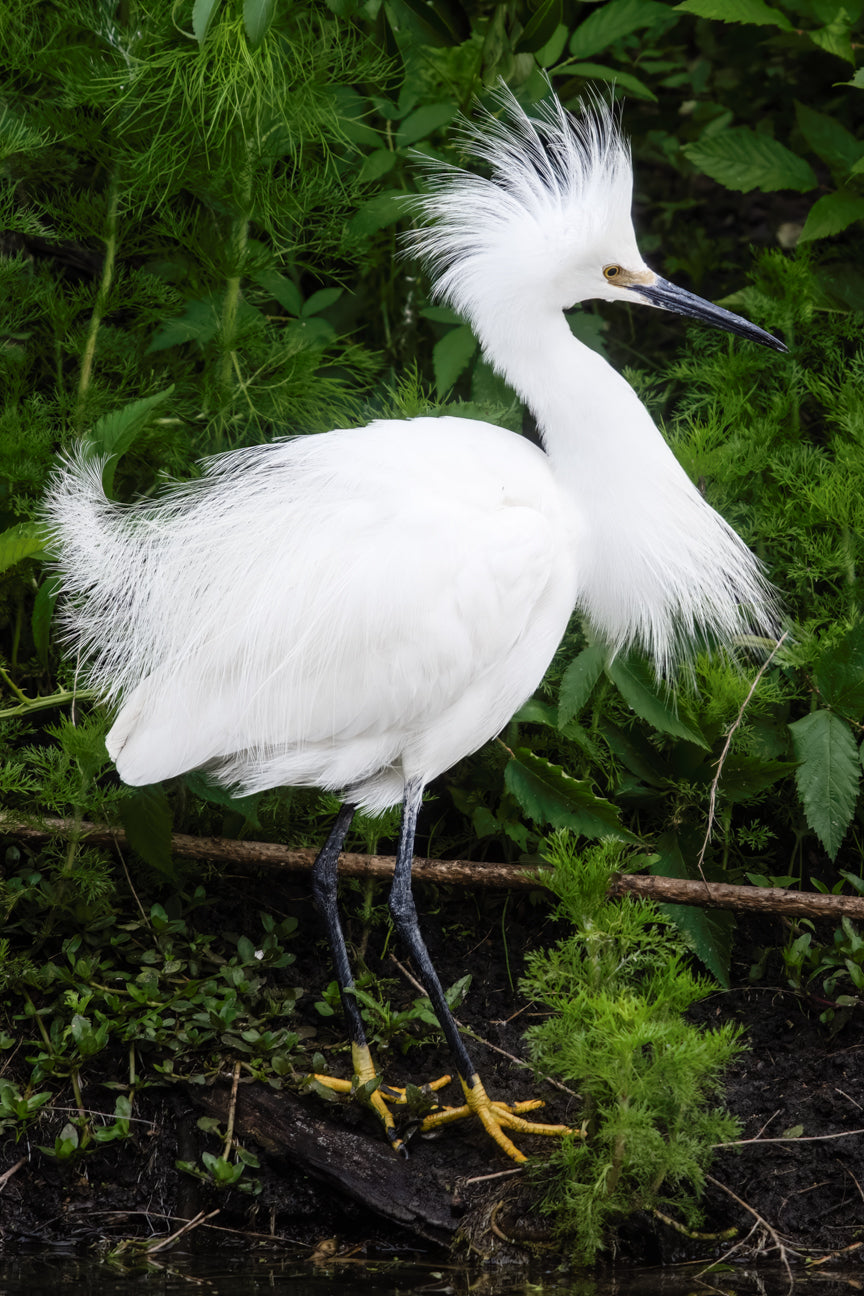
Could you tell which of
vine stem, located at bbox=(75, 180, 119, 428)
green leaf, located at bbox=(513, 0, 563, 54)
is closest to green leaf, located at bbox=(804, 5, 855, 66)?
green leaf, located at bbox=(513, 0, 563, 54)

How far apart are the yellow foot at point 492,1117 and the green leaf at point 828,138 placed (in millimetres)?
2479

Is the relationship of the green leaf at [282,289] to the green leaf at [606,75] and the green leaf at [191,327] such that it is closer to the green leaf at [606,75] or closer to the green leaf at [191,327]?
the green leaf at [191,327]

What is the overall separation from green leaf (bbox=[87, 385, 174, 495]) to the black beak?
987mm

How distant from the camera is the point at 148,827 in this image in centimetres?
253

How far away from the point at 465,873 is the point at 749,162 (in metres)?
2.02

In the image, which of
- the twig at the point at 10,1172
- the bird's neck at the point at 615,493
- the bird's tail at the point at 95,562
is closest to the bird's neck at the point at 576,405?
the bird's neck at the point at 615,493

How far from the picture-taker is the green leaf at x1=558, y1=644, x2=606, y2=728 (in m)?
2.58

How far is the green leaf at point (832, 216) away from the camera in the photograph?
3113 mm

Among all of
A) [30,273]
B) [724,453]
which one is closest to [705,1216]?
[724,453]

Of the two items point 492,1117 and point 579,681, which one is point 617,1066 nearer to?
point 492,1117

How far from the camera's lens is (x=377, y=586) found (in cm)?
230

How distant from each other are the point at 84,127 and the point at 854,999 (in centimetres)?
246

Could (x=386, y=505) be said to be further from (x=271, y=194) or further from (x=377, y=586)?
(x=271, y=194)

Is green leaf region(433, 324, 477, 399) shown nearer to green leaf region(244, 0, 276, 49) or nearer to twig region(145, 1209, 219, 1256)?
green leaf region(244, 0, 276, 49)
